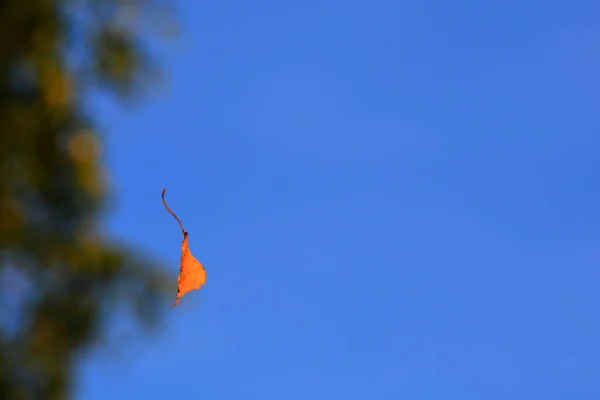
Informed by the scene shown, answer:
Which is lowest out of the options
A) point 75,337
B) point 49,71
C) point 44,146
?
point 75,337

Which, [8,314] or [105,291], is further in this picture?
[105,291]

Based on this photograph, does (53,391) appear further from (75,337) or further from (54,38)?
(54,38)

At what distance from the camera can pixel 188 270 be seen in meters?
4.68

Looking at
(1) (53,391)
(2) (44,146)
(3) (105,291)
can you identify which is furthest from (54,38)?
(1) (53,391)

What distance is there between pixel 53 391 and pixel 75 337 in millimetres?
236

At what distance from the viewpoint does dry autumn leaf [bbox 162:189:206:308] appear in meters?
4.44

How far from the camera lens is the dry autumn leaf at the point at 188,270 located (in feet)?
14.6

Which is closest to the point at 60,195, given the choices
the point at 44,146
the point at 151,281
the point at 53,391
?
the point at 44,146

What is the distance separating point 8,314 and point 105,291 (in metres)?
0.41

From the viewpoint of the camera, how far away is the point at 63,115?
3.79 metres

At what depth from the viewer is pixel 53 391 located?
11.6 feet

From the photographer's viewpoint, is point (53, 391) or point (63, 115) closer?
point (53, 391)

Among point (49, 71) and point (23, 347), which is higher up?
point (49, 71)

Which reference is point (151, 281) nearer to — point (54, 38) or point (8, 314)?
point (8, 314)
